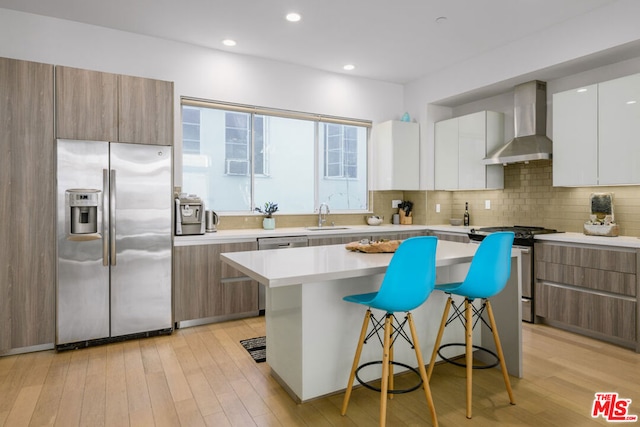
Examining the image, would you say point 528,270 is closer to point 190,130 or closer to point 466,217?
point 466,217

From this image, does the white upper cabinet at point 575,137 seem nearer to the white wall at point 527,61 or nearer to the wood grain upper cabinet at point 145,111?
the white wall at point 527,61

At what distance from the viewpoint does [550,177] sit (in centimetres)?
450

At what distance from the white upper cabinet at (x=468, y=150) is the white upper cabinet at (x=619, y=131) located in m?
1.32

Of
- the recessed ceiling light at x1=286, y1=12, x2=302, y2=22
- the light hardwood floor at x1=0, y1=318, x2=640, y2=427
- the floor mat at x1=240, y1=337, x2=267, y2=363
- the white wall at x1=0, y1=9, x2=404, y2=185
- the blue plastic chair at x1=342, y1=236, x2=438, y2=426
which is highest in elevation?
the recessed ceiling light at x1=286, y1=12, x2=302, y2=22

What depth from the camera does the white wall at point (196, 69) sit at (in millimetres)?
3666

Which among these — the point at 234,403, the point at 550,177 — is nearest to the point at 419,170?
the point at 550,177

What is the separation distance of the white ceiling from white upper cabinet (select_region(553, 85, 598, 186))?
743mm

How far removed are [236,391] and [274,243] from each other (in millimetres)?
1874

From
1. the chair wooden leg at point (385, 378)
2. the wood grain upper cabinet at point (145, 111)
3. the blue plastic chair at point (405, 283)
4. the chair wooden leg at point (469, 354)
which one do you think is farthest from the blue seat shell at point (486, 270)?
the wood grain upper cabinet at point (145, 111)

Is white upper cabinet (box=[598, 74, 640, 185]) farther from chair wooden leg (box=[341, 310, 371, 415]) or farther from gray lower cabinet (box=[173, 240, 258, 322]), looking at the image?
gray lower cabinet (box=[173, 240, 258, 322])

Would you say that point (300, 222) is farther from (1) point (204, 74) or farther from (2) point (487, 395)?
(2) point (487, 395)

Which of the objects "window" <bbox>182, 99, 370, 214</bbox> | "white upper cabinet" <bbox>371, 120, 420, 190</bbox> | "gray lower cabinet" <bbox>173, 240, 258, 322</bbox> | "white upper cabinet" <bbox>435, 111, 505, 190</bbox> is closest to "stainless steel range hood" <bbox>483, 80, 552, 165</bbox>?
"white upper cabinet" <bbox>435, 111, 505, 190</bbox>

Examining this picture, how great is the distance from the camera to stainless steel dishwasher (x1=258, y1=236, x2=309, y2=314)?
419 centimetres

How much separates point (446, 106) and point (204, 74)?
334 centimetres
